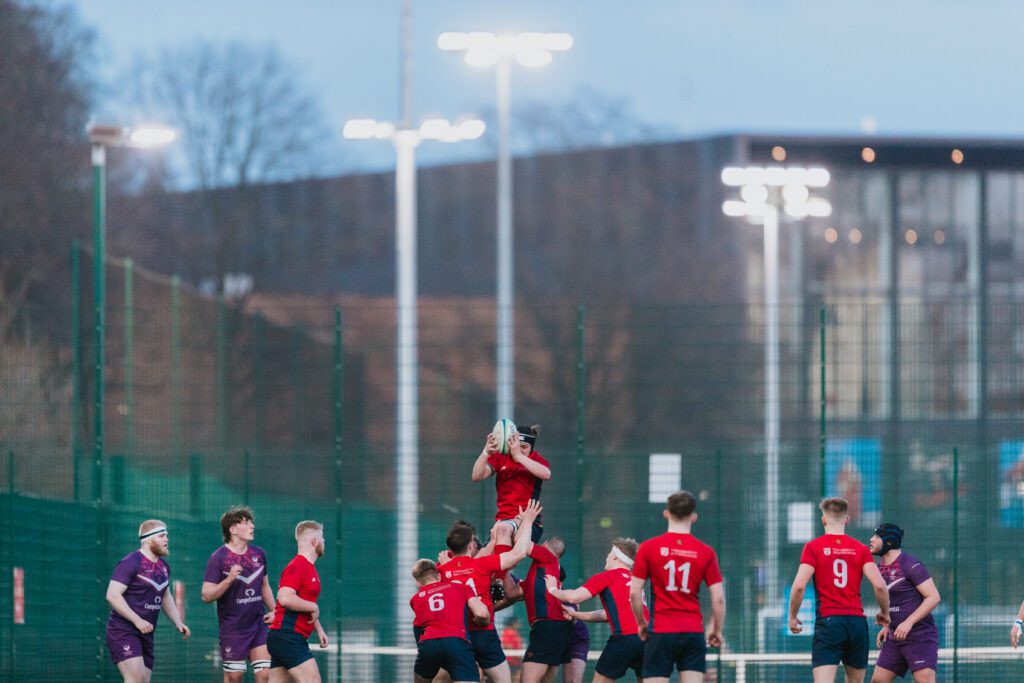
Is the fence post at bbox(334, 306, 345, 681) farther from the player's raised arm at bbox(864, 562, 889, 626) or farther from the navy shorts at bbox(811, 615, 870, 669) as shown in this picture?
the player's raised arm at bbox(864, 562, 889, 626)

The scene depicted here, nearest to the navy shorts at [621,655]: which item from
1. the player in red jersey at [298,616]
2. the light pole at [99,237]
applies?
the player in red jersey at [298,616]

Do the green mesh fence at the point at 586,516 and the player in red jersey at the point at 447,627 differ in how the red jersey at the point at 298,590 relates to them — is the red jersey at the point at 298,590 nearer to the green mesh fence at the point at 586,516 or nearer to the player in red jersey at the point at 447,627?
the player in red jersey at the point at 447,627

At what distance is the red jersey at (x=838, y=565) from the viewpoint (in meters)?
13.1

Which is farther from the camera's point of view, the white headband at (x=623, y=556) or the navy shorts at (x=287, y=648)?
the navy shorts at (x=287, y=648)

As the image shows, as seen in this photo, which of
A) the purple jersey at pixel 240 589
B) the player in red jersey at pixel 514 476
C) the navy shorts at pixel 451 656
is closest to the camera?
the navy shorts at pixel 451 656

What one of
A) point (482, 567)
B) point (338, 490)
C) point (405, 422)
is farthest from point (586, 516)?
point (482, 567)

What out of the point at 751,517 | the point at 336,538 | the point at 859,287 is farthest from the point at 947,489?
the point at 859,287

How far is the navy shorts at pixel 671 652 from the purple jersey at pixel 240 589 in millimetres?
3631

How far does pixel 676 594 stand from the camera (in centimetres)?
1209

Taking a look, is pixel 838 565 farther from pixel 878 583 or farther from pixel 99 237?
pixel 99 237

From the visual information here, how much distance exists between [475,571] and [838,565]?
2901 mm

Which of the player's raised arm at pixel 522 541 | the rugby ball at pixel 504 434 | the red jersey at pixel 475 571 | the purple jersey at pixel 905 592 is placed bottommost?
the purple jersey at pixel 905 592

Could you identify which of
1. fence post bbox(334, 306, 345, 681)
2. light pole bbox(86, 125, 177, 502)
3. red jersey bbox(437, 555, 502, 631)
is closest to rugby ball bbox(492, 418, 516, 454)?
red jersey bbox(437, 555, 502, 631)

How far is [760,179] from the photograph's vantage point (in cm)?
2970
